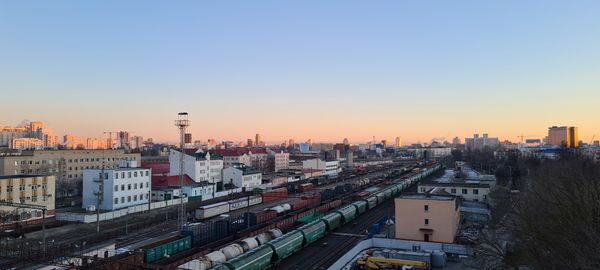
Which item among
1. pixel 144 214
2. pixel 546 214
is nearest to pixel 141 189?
Result: pixel 144 214

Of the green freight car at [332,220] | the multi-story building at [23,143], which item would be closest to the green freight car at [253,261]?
the green freight car at [332,220]

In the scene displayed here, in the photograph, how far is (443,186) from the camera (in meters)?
45.4

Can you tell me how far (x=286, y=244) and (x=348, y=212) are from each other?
1266 centimetres

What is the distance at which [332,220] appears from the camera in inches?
1243

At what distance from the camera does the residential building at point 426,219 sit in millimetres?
27516

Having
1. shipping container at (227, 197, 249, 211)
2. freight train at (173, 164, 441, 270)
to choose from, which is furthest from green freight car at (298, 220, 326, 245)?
shipping container at (227, 197, 249, 211)

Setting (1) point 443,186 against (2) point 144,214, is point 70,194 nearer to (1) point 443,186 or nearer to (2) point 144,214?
(2) point 144,214

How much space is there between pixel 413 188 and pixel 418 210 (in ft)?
118

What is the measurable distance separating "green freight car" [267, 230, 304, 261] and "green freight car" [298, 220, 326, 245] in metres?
0.69

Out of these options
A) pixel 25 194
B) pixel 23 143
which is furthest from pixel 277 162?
pixel 23 143

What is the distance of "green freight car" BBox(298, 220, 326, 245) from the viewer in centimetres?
2682

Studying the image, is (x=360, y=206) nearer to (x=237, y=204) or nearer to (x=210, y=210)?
(x=237, y=204)

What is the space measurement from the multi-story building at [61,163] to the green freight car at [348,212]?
30017mm

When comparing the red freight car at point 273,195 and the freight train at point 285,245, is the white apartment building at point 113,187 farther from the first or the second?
the freight train at point 285,245
